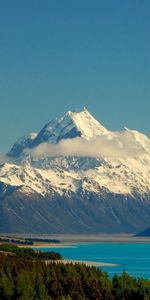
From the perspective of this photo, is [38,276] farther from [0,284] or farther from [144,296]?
[144,296]

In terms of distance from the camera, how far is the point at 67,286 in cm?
14625

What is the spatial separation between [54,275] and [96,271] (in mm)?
12994

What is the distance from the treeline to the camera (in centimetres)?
13775

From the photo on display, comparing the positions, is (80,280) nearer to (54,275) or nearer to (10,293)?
(54,275)

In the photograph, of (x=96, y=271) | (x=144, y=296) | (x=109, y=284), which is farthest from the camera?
(x=96, y=271)

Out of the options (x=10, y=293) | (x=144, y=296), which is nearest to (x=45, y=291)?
(x=10, y=293)

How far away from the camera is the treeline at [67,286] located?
138 metres

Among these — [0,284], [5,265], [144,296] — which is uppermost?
[5,265]

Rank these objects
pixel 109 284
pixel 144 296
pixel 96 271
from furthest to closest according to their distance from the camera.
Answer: pixel 96 271
pixel 109 284
pixel 144 296

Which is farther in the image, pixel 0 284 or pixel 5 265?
pixel 5 265

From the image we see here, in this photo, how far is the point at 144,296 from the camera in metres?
136

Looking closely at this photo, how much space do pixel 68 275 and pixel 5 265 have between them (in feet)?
67.1

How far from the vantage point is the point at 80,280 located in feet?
495

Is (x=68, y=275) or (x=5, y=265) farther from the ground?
(x=5, y=265)
